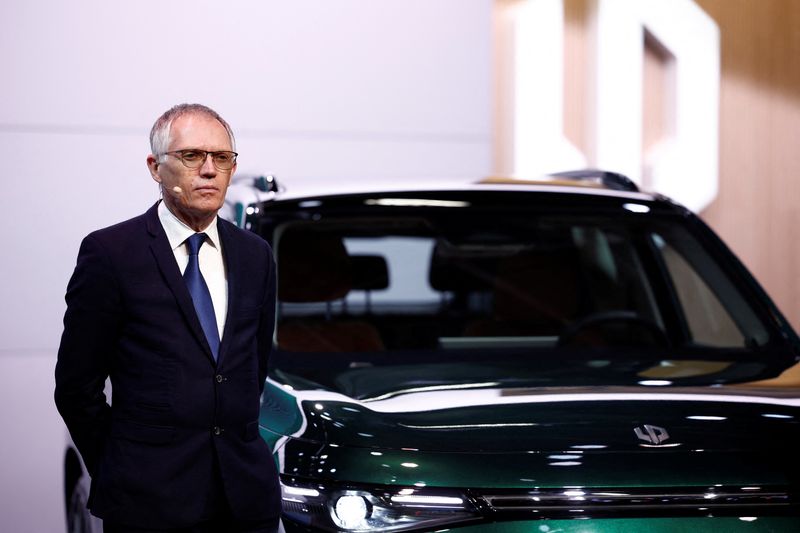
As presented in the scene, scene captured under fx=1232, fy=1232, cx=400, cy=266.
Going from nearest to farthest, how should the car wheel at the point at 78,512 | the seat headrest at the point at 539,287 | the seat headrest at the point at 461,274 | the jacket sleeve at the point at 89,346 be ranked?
the jacket sleeve at the point at 89,346 → the car wheel at the point at 78,512 → the seat headrest at the point at 539,287 → the seat headrest at the point at 461,274

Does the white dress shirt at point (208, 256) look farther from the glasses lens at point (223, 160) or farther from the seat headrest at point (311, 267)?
the seat headrest at point (311, 267)

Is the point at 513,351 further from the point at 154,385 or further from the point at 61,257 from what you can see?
the point at 61,257

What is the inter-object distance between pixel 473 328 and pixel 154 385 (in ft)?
7.75

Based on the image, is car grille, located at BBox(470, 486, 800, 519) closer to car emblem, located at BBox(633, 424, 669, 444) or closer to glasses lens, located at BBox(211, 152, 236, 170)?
car emblem, located at BBox(633, 424, 669, 444)

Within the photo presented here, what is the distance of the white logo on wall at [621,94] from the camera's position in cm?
748

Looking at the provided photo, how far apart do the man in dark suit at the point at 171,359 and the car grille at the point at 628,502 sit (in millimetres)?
462

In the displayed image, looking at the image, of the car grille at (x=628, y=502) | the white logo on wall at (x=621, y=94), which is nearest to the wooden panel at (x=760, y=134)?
the white logo on wall at (x=621, y=94)

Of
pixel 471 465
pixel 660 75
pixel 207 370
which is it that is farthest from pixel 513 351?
pixel 660 75

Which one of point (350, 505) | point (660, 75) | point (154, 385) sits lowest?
point (350, 505)

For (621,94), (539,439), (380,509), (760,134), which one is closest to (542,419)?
(539,439)

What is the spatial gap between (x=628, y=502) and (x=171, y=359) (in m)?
0.92

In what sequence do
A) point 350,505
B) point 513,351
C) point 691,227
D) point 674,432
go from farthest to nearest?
point 691,227, point 513,351, point 674,432, point 350,505

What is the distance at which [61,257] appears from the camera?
22.3ft

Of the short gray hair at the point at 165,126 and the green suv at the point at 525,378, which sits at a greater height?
the short gray hair at the point at 165,126
